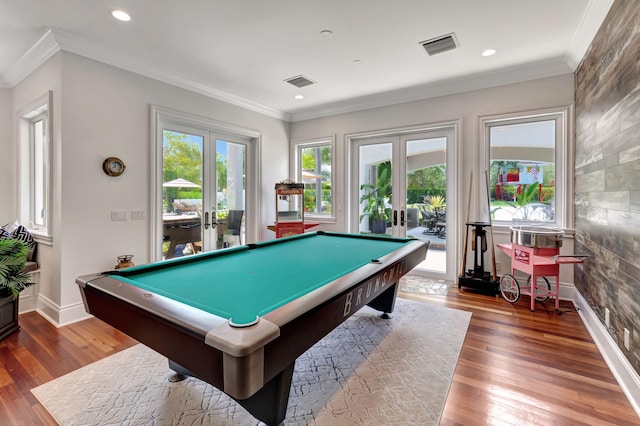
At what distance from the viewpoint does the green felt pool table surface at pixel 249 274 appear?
1.37 m

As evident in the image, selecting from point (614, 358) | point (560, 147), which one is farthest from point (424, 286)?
point (560, 147)

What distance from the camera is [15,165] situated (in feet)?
12.5

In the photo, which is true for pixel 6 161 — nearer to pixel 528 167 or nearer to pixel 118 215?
pixel 118 215

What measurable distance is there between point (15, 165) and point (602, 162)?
624cm

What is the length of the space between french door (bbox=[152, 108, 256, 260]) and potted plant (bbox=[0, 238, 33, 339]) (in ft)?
3.83

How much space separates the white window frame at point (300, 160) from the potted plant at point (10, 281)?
377 centimetres

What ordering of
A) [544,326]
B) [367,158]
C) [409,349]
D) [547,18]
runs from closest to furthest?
[409,349] < [547,18] < [544,326] < [367,158]

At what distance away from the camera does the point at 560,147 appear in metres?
3.70

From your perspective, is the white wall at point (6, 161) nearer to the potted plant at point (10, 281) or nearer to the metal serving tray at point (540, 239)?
the potted plant at point (10, 281)

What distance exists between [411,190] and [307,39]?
2.67m

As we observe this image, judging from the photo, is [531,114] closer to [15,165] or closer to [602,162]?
[602,162]

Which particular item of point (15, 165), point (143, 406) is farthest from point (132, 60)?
point (143, 406)

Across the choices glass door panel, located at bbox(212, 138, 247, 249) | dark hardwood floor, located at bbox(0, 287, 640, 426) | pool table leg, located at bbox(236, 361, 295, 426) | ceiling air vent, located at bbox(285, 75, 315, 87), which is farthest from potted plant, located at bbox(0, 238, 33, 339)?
ceiling air vent, located at bbox(285, 75, 315, 87)

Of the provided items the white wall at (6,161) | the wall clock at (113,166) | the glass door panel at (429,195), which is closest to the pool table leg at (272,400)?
the wall clock at (113,166)
